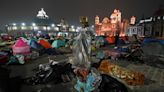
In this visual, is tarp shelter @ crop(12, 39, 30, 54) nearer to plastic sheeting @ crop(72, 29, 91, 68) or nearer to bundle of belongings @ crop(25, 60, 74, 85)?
bundle of belongings @ crop(25, 60, 74, 85)

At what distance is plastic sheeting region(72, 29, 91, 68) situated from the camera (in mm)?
6301

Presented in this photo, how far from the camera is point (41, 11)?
81.1 metres

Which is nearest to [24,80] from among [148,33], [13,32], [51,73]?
[51,73]

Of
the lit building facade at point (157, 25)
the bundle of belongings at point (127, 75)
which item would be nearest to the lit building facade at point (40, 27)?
the lit building facade at point (157, 25)

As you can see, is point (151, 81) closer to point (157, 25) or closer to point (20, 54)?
point (20, 54)

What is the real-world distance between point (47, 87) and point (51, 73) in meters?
0.66

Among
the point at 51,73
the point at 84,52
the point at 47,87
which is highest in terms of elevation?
the point at 84,52

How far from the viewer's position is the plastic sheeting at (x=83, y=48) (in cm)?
630

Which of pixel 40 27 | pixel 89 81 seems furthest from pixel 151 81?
pixel 40 27

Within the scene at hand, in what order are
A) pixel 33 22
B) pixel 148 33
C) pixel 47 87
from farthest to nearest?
pixel 33 22 < pixel 148 33 < pixel 47 87

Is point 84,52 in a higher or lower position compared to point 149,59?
higher

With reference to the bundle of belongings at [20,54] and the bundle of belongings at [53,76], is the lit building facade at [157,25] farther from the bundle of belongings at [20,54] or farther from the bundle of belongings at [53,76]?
the bundle of belongings at [53,76]

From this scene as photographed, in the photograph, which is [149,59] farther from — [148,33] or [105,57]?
[148,33]

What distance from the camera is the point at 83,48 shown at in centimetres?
631
